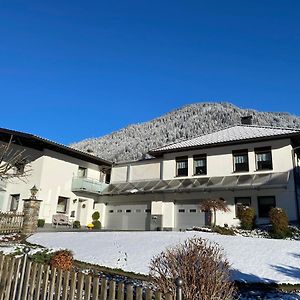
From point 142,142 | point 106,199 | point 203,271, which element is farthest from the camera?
point 142,142

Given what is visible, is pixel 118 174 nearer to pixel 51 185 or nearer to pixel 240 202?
pixel 51 185

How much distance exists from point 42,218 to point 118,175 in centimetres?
1013

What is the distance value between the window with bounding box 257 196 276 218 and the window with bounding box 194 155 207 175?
5.94 metres

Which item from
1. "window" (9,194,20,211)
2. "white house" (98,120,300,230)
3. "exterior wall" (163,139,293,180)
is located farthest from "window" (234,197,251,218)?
"window" (9,194,20,211)

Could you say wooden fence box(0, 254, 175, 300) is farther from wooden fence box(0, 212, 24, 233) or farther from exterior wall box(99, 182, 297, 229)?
exterior wall box(99, 182, 297, 229)

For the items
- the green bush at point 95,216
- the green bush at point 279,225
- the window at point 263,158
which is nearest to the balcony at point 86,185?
the green bush at point 95,216

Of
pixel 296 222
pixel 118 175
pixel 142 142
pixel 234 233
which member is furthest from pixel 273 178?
pixel 142 142

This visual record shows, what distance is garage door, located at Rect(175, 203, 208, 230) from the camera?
26922mm

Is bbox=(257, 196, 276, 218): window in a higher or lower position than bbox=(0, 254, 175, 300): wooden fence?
higher

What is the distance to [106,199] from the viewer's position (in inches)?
1323

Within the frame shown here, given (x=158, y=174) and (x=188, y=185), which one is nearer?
(x=188, y=185)

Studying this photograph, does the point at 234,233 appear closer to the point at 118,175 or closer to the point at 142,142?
the point at 118,175

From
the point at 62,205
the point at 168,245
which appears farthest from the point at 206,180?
the point at 62,205

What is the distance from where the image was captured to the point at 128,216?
1252 inches
